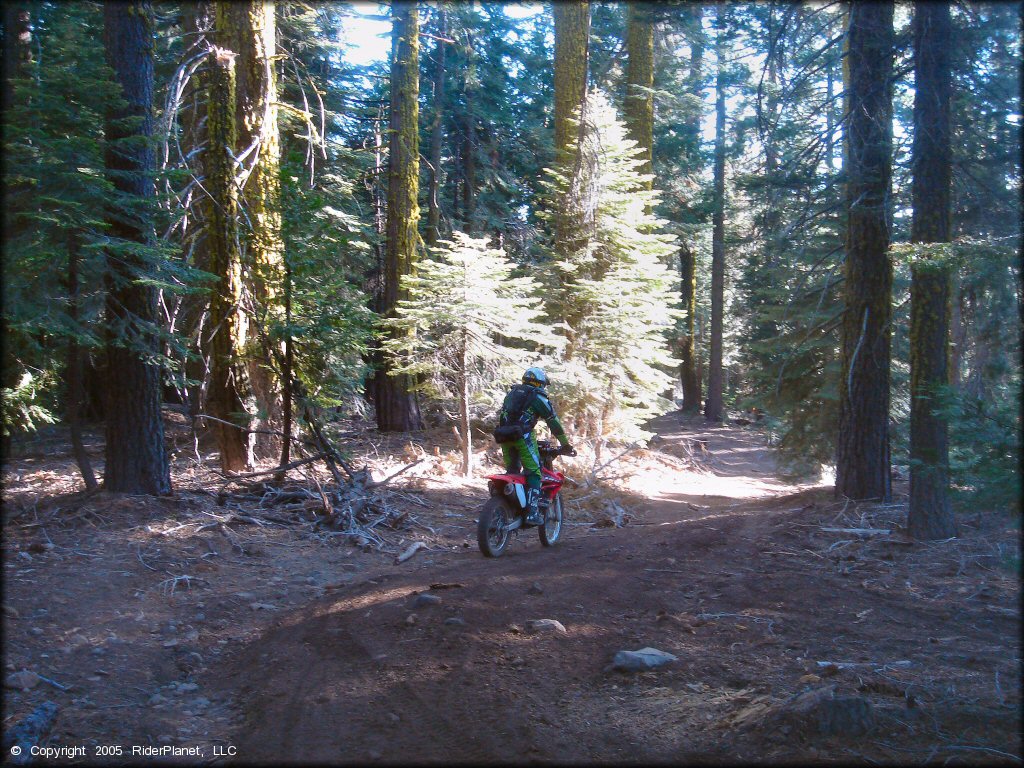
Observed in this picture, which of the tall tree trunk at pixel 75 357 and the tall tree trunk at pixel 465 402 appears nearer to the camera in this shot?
the tall tree trunk at pixel 75 357

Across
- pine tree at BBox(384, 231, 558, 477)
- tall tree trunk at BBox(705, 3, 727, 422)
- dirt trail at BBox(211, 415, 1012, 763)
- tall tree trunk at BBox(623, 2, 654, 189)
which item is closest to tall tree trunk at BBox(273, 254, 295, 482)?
pine tree at BBox(384, 231, 558, 477)

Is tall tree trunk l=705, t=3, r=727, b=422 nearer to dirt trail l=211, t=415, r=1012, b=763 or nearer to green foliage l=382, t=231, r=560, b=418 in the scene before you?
green foliage l=382, t=231, r=560, b=418

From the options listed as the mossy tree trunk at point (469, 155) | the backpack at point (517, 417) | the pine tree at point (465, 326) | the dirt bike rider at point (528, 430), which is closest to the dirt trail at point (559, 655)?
the dirt bike rider at point (528, 430)

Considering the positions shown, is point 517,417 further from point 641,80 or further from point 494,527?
point 641,80

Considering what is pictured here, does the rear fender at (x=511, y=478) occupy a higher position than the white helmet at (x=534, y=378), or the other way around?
the white helmet at (x=534, y=378)

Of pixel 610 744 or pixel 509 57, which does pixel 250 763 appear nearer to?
pixel 610 744

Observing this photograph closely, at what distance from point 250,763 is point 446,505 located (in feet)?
26.5

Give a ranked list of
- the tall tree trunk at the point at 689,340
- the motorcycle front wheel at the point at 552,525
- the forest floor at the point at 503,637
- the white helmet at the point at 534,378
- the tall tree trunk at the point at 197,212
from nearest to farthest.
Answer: the forest floor at the point at 503,637 < the white helmet at the point at 534,378 < the motorcycle front wheel at the point at 552,525 < the tall tree trunk at the point at 197,212 < the tall tree trunk at the point at 689,340

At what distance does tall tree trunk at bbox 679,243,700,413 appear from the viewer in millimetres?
32375

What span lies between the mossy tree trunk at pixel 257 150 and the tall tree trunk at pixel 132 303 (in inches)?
92.2

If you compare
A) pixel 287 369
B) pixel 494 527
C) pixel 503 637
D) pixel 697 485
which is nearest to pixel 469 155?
pixel 697 485

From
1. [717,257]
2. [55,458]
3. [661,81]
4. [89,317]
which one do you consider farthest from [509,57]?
[89,317]

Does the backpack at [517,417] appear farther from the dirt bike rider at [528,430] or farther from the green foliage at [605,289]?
the green foliage at [605,289]

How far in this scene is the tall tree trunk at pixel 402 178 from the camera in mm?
17188
